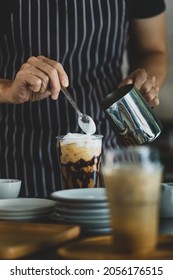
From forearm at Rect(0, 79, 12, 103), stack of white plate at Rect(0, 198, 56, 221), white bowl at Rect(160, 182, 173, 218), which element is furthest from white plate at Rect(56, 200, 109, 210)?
forearm at Rect(0, 79, 12, 103)

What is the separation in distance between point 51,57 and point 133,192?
148 centimetres

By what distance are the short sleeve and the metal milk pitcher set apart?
879mm

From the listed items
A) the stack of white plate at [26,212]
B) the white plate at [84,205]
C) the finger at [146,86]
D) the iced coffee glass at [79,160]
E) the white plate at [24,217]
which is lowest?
the white plate at [24,217]

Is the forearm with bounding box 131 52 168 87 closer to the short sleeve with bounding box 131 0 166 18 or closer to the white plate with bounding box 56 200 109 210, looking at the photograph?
the short sleeve with bounding box 131 0 166 18

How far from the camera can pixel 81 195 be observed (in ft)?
4.67

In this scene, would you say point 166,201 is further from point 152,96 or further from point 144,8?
point 144,8

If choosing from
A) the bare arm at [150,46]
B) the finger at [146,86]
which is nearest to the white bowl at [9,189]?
the finger at [146,86]

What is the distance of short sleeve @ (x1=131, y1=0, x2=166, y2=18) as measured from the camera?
103 inches

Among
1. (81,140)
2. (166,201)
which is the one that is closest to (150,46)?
(81,140)

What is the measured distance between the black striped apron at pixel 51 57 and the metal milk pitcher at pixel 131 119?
0.67 metres

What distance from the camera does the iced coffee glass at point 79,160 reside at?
170 cm

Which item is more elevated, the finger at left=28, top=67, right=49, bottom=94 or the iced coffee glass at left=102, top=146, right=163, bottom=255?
the finger at left=28, top=67, right=49, bottom=94

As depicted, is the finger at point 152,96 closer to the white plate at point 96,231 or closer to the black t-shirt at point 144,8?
the black t-shirt at point 144,8
